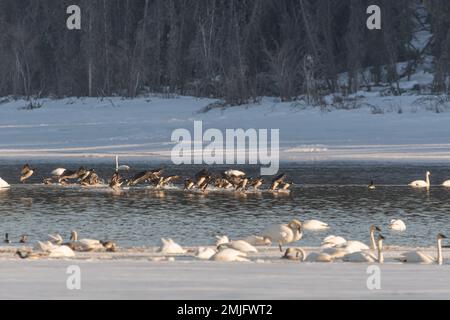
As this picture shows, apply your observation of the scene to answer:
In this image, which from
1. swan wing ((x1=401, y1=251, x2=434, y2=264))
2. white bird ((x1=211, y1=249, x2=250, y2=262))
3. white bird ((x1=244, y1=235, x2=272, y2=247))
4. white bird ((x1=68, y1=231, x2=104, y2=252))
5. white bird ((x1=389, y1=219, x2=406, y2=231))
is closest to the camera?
white bird ((x1=211, y1=249, x2=250, y2=262))

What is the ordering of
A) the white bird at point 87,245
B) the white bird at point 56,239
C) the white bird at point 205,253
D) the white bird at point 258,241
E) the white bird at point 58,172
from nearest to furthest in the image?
the white bird at point 205,253
the white bird at point 87,245
the white bird at point 56,239
the white bird at point 258,241
the white bird at point 58,172

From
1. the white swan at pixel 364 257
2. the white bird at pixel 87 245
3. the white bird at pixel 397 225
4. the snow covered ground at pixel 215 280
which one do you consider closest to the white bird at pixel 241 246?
the snow covered ground at pixel 215 280

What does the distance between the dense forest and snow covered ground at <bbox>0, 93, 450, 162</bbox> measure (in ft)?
8.12

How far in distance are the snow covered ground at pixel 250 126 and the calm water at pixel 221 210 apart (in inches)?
259

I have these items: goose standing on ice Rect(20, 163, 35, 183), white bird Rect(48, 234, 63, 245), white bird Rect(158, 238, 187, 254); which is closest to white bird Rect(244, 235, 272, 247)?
white bird Rect(158, 238, 187, 254)

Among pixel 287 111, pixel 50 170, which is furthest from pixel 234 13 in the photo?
pixel 50 170

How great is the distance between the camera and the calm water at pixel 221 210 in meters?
16.2

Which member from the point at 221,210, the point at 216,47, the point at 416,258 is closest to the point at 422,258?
the point at 416,258

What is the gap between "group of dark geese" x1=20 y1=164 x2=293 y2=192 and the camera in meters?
22.2

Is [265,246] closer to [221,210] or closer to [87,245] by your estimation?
[87,245]

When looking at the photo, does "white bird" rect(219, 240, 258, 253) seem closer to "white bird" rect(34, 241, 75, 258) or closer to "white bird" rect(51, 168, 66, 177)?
"white bird" rect(34, 241, 75, 258)

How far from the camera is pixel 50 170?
89.2 ft

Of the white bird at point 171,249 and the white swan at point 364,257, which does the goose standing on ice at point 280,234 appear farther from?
the white swan at point 364,257
